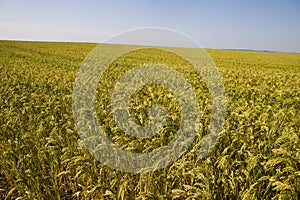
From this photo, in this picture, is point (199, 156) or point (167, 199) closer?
point (167, 199)

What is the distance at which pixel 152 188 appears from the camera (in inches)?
125

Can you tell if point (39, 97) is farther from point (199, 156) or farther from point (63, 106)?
point (199, 156)

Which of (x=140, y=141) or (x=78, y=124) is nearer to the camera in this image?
(x=140, y=141)

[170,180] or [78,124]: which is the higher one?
[78,124]

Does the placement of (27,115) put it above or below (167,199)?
above

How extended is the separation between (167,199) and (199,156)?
3.14 feet

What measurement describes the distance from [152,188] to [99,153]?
1105 mm

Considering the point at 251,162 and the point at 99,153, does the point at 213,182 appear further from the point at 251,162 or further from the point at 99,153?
the point at 99,153

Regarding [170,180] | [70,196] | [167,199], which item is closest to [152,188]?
[167,199]

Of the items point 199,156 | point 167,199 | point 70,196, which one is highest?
point 199,156

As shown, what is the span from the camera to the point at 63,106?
642 cm

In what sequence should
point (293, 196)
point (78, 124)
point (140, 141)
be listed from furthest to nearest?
point (78, 124)
point (140, 141)
point (293, 196)

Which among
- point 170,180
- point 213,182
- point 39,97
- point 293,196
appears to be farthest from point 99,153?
point 39,97

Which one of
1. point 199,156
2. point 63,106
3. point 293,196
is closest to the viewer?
point 293,196
